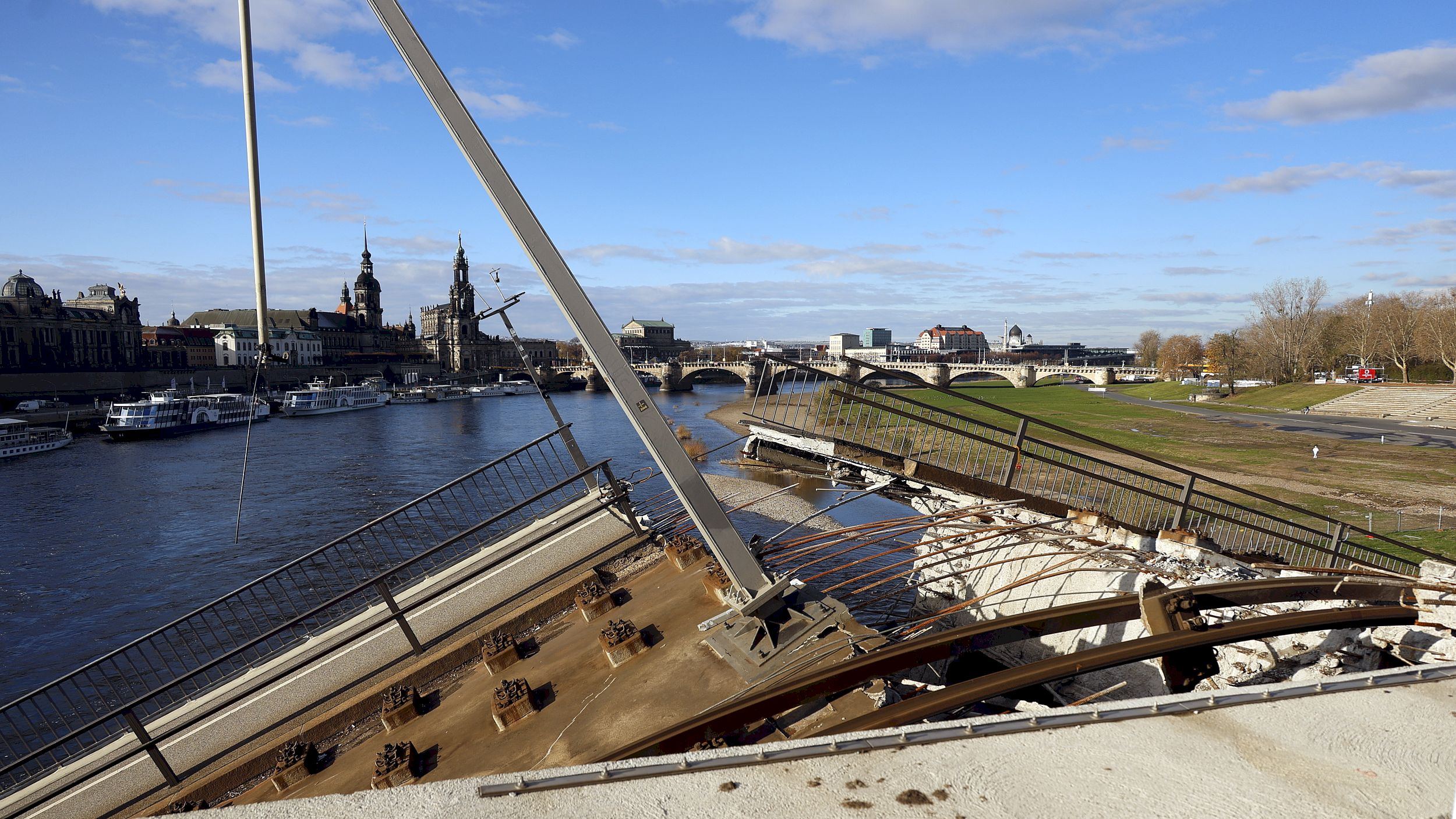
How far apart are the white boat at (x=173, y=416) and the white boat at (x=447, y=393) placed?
34.0 metres

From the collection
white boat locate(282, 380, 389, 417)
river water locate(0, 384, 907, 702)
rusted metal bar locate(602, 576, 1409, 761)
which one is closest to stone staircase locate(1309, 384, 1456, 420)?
river water locate(0, 384, 907, 702)

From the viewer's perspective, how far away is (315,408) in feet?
299

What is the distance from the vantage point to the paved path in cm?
4306

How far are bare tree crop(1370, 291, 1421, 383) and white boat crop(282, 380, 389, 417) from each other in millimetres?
125183

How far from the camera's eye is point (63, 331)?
9781 cm

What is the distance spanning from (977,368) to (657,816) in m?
116

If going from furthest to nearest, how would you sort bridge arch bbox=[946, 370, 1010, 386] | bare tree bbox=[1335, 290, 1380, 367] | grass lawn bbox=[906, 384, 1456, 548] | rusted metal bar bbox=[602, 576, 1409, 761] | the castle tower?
the castle tower → bridge arch bbox=[946, 370, 1010, 386] → bare tree bbox=[1335, 290, 1380, 367] → grass lawn bbox=[906, 384, 1456, 548] → rusted metal bar bbox=[602, 576, 1409, 761]

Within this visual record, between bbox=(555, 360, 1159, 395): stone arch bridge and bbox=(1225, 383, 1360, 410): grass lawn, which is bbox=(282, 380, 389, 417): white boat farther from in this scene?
bbox=(1225, 383, 1360, 410): grass lawn

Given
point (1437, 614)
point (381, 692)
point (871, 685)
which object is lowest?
point (381, 692)

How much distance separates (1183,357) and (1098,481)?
116211 mm

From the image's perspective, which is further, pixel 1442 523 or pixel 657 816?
pixel 1442 523

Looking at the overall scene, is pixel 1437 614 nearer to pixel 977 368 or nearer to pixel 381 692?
pixel 381 692

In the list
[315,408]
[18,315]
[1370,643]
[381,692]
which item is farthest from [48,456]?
[1370,643]

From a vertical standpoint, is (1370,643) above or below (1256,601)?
Answer: below
